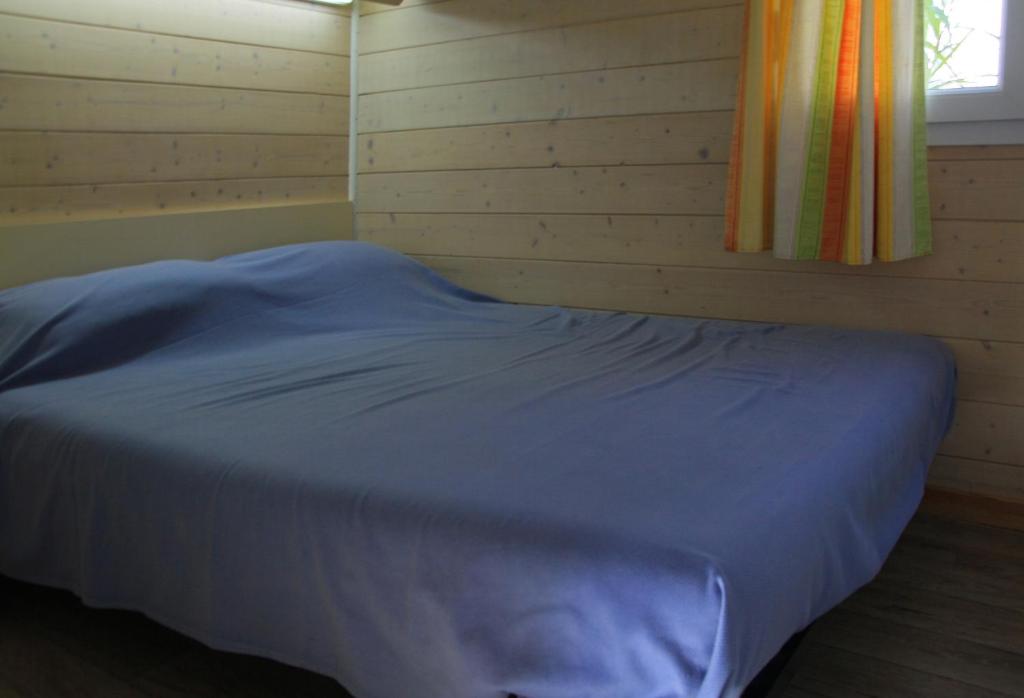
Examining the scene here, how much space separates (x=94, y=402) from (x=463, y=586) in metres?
0.96

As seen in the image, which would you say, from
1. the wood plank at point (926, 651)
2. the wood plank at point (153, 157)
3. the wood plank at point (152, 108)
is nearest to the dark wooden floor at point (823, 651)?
the wood plank at point (926, 651)

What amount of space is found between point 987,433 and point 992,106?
2.65 ft

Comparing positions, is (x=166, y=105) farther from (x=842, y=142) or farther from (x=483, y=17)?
(x=842, y=142)

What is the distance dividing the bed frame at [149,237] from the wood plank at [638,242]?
0.33 meters

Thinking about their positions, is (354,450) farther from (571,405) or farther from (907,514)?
(907,514)

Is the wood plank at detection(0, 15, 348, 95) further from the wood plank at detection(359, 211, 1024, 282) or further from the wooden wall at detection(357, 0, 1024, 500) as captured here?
the wood plank at detection(359, 211, 1024, 282)

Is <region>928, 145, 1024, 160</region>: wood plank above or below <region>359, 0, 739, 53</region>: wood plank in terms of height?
below

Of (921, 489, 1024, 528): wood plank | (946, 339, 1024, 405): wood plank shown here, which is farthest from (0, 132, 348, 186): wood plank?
(921, 489, 1024, 528): wood plank

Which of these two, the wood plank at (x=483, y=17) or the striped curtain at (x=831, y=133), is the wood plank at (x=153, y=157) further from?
the striped curtain at (x=831, y=133)

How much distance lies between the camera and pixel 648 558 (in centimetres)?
115

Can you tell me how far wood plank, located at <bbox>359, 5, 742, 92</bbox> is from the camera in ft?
8.95

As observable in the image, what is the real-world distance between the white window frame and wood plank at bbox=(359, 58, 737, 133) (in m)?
0.54

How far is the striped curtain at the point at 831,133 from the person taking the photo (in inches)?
93.7

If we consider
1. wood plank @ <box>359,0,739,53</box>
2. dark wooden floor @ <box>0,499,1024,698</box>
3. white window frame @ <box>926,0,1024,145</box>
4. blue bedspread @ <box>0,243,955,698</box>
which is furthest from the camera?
wood plank @ <box>359,0,739,53</box>
